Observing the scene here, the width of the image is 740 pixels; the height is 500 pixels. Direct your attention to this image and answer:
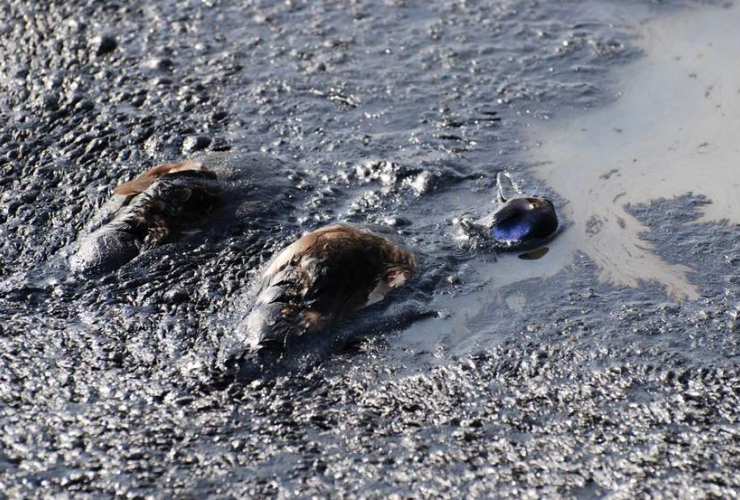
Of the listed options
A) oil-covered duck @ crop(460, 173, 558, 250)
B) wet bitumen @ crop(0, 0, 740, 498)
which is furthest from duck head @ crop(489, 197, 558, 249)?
wet bitumen @ crop(0, 0, 740, 498)

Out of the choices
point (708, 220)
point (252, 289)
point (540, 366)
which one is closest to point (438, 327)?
point (540, 366)

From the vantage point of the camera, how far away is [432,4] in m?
7.44

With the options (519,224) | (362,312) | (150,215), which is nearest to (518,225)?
(519,224)

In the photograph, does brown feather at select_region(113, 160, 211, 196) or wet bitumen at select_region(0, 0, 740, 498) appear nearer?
wet bitumen at select_region(0, 0, 740, 498)

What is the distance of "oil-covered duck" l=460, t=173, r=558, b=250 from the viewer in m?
5.21

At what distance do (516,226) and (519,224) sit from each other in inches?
0.7

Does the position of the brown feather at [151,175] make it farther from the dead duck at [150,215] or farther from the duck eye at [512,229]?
the duck eye at [512,229]

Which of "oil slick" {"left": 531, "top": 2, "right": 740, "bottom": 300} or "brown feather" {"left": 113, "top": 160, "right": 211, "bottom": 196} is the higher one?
"brown feather" {"left": 113, "top": 160, "right": 211, "bottom": 196}

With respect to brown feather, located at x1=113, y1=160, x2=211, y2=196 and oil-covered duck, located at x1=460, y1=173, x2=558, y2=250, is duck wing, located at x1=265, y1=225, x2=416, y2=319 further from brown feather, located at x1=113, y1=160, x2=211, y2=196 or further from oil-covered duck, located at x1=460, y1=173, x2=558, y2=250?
brown feather, located at x1=113, y1=160, x2=211, y2=196

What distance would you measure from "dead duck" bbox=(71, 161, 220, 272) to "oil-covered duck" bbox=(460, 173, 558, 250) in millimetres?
1424

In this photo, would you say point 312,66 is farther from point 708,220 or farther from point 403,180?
point 708,220

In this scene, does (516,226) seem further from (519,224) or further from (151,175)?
(151,175)

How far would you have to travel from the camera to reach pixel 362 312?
4703 mm

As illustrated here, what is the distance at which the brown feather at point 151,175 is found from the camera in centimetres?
539
